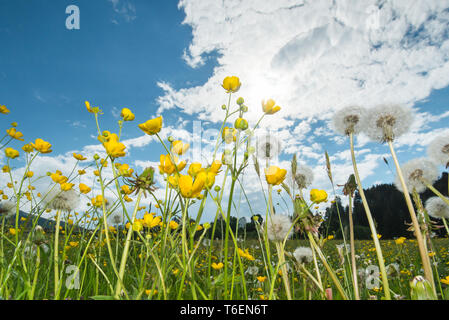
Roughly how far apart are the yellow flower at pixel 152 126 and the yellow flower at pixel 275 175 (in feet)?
1.76

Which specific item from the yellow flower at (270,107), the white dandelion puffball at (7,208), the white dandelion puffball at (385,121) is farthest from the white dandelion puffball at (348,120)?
the white dandelion puffball at (7,208)

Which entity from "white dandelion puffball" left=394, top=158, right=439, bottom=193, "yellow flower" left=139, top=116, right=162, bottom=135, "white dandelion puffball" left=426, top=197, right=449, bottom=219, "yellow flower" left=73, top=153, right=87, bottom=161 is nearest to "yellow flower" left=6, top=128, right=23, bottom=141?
"yellow flower" left=73, top=153, right=87, bottom=161

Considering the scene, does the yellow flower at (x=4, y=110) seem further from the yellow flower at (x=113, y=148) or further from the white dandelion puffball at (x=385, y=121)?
the white dandelion puffball at (x=385, y=121)

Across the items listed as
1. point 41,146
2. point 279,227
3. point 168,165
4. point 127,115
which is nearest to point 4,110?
point 41,146

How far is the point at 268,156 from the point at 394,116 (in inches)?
27.9

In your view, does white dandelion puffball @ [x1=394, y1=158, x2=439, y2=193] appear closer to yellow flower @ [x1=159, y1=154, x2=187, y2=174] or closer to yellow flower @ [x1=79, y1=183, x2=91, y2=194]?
yellow flower @ [x1=159, y1=154, x2=187, y2=174]

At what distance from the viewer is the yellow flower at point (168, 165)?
1136 millimetres

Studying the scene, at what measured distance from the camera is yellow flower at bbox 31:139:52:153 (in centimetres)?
233

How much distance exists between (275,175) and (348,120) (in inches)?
26.6

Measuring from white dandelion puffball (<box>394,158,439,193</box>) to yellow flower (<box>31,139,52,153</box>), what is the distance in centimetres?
276

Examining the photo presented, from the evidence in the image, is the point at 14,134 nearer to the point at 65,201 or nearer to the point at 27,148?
the point at 27,148

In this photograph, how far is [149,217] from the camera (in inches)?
52.2
